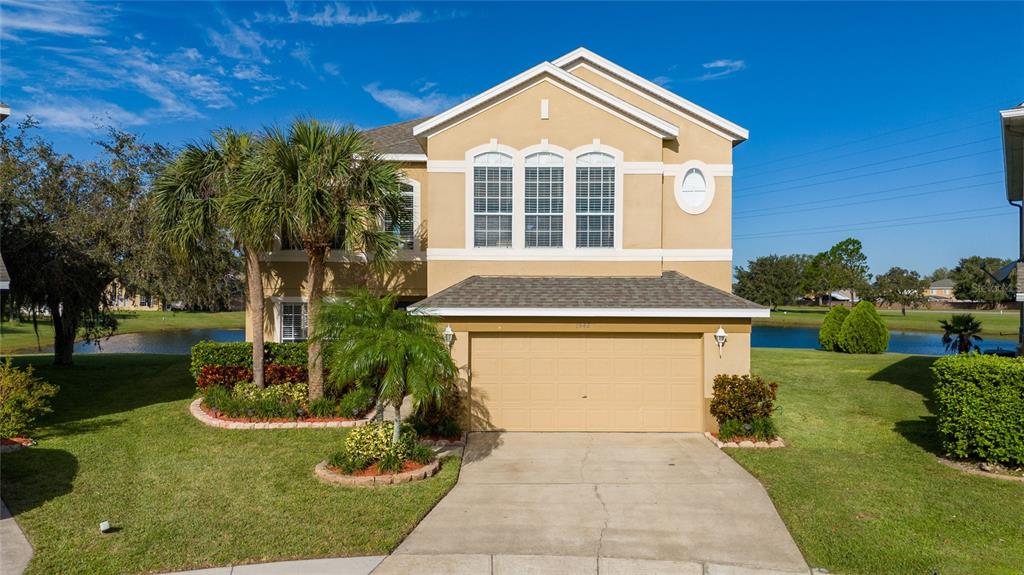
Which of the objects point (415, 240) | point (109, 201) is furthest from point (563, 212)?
point (109, 201)

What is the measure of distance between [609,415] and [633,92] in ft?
28.3

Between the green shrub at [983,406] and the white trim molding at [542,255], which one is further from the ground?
the white trim molding at [542,255]

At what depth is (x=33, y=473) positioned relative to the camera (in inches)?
348

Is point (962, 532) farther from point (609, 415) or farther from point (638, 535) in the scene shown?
point (609, 415)

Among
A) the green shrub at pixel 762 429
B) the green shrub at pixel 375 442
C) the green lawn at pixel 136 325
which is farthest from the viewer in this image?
the green lawn at pixel 136 325

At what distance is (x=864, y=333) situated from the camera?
81.9 ft

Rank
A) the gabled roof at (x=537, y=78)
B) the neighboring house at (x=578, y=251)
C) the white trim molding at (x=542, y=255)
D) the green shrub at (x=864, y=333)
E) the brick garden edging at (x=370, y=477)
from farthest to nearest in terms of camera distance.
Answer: the green shrub at (x=864, y=333), the white trim molding at (x=542, y=255), the gabled roof at (x=537, y=78), the neighboring house at (x=578, y=251), the brick garden edging at (x=370, y=477)

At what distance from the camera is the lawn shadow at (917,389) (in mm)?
11116

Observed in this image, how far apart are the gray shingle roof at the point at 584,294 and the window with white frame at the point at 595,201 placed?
1.00 m

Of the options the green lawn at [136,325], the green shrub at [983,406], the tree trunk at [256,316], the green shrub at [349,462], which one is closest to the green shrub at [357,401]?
the green shrub at [349,462]

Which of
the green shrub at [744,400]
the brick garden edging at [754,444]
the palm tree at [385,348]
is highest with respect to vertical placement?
the palm tree at [385,348]

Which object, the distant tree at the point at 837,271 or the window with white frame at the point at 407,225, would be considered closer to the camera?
the window with white frame at the point at 407,225

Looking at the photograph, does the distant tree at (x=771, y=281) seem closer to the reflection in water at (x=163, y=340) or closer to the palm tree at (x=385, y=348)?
the reflection in water at (x=163, y=340)

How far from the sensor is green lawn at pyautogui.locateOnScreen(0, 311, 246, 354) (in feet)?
115
